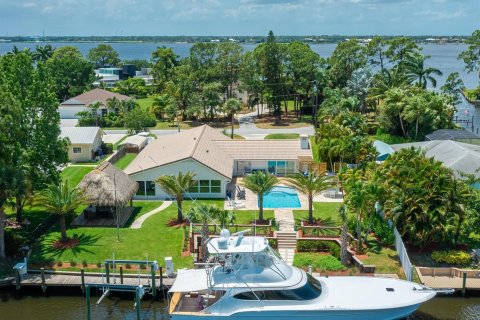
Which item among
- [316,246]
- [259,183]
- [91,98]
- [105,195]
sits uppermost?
[91,98]

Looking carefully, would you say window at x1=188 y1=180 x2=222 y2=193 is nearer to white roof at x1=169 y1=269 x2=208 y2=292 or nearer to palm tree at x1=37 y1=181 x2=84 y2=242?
palm tree at x1=37 y1=181 x2=84 y2=242

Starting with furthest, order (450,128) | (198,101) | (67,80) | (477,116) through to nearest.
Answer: (67,80)
(477,116)
(198,101)
(450,128)

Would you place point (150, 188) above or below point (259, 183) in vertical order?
below

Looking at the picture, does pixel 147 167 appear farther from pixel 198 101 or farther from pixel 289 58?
pixel 289 58

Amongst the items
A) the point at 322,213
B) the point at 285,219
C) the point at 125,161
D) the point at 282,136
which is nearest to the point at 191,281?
the point at 285,219

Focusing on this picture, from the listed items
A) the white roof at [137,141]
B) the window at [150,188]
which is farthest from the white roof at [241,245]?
the white roof at [137,141]

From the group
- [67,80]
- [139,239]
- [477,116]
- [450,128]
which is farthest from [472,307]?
[67,80]

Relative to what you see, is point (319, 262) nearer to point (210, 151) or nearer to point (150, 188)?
point (150, 188)
